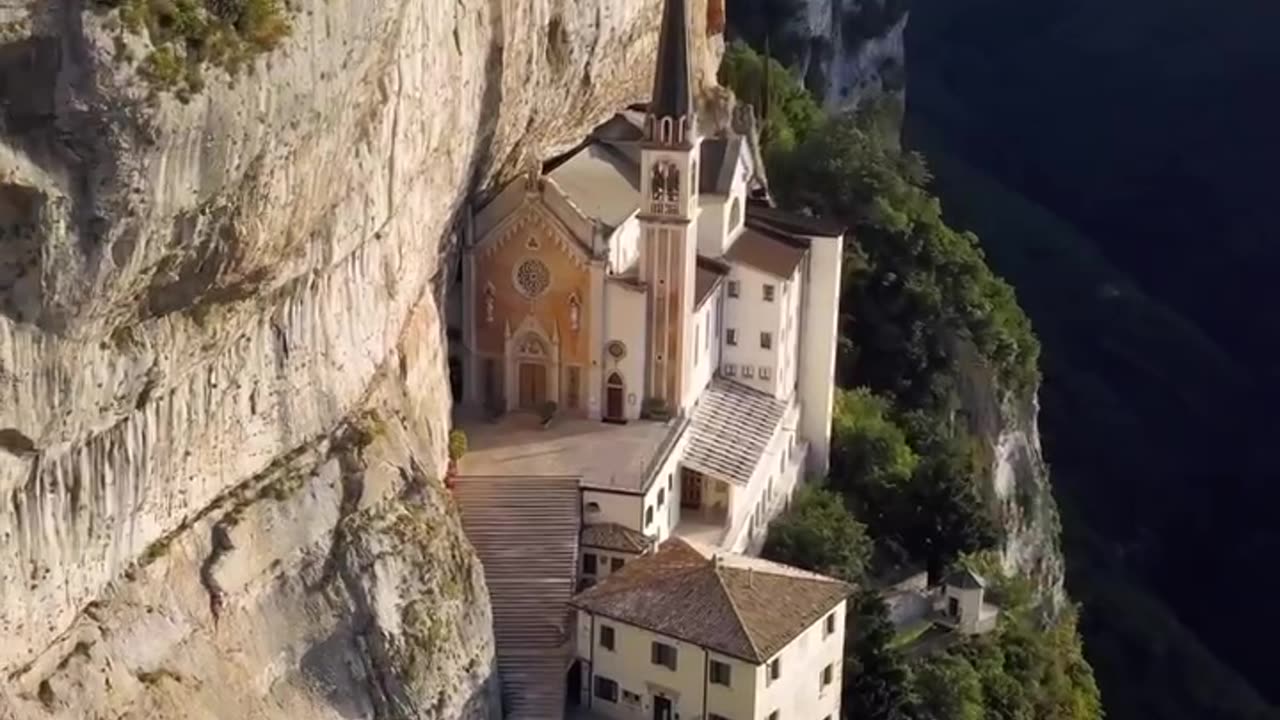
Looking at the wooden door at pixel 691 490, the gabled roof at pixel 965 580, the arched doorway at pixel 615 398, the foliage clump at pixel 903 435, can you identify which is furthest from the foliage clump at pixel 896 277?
the arched doorway at pixel 615 398

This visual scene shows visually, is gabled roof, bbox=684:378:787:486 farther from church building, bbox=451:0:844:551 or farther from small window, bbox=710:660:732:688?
small window, bbox=710:660:732:688

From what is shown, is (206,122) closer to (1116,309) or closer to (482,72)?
(482,72)

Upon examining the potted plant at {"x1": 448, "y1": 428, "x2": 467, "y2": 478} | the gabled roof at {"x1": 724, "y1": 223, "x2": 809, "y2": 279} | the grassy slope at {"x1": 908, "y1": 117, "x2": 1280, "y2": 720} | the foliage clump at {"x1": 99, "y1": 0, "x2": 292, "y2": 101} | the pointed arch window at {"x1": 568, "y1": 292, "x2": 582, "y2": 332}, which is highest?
the foliage clump at {"x1": 99, "y1": 0, "x2": 292, "y2": 101}

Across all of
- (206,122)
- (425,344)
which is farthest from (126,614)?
(425,344)

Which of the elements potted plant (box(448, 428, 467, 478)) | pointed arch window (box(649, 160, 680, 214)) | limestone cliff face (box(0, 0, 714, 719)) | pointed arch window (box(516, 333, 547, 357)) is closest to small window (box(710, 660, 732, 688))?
limestone cliff face (box(0, 0, 714, 719))

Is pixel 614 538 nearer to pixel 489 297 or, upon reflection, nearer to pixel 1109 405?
pixel 489 297

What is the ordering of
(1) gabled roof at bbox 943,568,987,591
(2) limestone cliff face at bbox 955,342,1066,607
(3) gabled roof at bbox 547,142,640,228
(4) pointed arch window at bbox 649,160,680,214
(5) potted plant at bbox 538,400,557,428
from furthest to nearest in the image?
(2) limestone cliff face at bbox 955,342,1066,607 < (1) gabled roof at bbox 943,568,987,591 < (3) gabled roof at bbox 547,142,640,228 < (5) potted plant at bbox 538,400,557,428 < (4) pointed arch window at bbox 649,160,680,214
